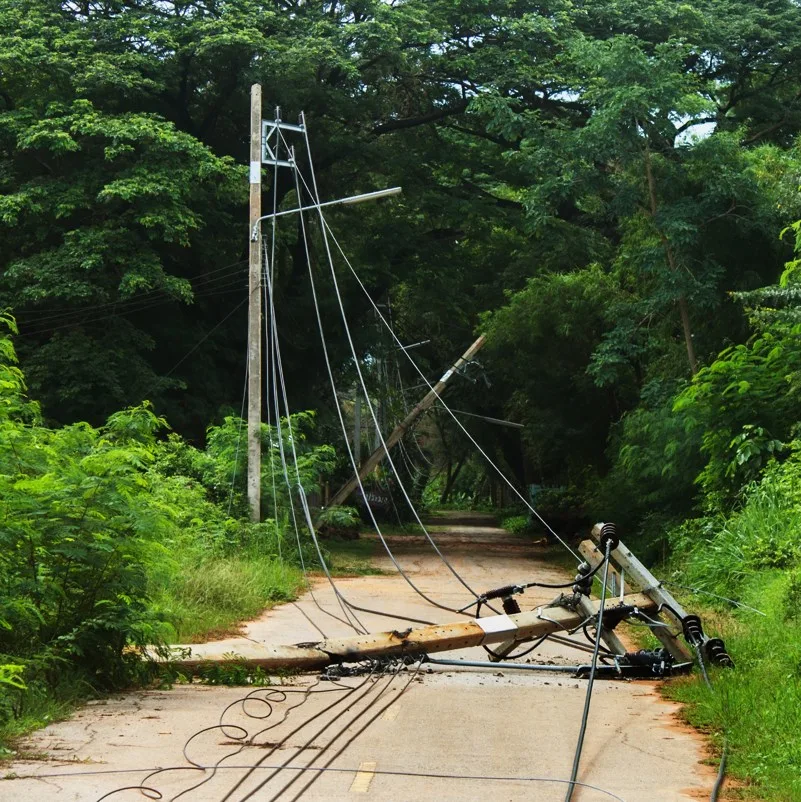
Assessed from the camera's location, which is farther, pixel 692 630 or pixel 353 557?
pixel 353 557

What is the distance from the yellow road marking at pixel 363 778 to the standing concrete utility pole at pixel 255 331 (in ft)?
45.9

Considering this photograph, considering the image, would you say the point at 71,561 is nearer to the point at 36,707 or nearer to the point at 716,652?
the point at 36,707

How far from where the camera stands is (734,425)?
18.1 m

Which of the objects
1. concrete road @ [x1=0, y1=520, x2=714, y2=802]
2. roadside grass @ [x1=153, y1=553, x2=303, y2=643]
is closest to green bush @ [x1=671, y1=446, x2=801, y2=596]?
concrete road @ [x1=0, y1=520, x2=714, y2=802]

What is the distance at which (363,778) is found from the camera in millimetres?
6680

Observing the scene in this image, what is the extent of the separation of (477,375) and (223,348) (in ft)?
35.6

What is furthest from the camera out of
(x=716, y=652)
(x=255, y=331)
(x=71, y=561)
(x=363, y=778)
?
(x=255, y=331)

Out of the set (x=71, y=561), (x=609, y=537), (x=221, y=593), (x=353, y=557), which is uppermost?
(x=71, y=561)

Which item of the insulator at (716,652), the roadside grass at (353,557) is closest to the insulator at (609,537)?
the insulator at (716,652)

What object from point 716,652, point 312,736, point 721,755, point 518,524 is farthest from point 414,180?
point 721,755

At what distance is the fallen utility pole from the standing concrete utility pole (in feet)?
31.9

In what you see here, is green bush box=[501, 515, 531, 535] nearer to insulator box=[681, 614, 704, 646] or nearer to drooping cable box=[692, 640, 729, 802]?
insulator box=[681, 614, 704, 646]

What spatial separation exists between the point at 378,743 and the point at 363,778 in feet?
3.50

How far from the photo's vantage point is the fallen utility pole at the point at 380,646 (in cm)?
1055
